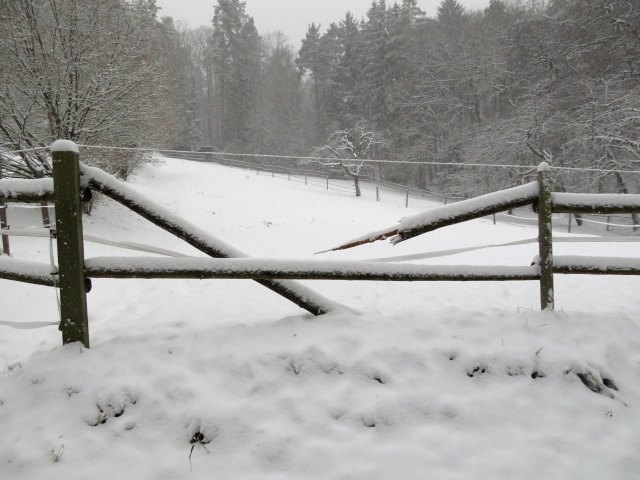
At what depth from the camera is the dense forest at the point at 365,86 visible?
383 inches

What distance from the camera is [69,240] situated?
8.42 ft

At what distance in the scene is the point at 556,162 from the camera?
20.6 meters

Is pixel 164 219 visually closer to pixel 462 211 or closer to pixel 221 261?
pixel 221 261

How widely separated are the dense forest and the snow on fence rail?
21.0ft

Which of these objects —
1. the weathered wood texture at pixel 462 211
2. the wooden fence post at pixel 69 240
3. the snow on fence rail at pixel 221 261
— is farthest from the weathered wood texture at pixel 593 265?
the wooden fence post at pixel 69 240

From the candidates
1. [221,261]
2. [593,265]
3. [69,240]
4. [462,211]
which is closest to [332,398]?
[221,261]

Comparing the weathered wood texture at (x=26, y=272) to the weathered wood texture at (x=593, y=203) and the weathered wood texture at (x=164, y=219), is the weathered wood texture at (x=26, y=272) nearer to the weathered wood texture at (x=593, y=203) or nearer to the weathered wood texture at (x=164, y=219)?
the weathered wood texture at (x=164, y=219)

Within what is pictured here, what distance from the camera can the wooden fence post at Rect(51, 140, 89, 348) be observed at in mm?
2521

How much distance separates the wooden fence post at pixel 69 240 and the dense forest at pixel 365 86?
25.4 feet

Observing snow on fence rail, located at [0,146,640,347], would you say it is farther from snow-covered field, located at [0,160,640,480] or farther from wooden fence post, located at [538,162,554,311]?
snow-covered field, located at [0,160,640,480]

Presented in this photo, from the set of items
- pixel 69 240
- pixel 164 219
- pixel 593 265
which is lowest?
pixel 593 265

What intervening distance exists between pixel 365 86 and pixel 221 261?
39.2 meters

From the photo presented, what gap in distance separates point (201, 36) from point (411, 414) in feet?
205

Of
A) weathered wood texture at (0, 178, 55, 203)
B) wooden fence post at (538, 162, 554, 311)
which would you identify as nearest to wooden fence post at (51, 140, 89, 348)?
weathered wood texture at (0, 178, 55, 203)
